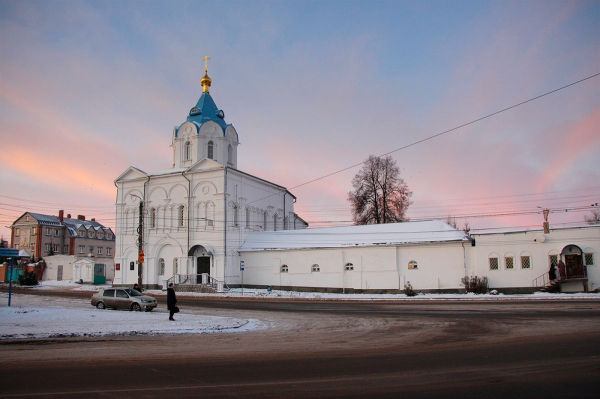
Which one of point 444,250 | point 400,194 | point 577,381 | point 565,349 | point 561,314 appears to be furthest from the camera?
point 400,194

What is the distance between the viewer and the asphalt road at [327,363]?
7.92 m

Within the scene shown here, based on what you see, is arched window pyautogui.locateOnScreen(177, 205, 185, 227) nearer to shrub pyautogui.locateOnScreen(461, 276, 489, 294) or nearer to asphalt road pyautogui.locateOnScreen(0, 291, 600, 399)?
shrub pyautogui.locateOnScreen(461, 276, 489, 294)

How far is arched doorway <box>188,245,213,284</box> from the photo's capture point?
45.9 meters

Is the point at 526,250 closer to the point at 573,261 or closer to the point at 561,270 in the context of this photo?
the point at 561,270

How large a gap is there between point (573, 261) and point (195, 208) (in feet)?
107

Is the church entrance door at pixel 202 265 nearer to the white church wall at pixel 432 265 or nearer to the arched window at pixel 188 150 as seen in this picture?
the arched window at pixel 188 150

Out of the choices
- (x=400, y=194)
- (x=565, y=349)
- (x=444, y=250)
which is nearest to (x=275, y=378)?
(x=565, y=349)

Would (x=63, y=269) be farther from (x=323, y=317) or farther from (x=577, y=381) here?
(x=577, y=381)

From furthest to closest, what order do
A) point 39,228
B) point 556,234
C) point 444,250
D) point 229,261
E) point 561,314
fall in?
point 39,228
point 229,261
point 444,250
point 556,234
point 561,314

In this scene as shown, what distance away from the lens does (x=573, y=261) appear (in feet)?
119

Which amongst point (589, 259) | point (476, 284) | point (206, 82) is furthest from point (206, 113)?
point (589, 259)

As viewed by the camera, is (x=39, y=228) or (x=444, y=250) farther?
(x=39, y=228)

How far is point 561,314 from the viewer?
20.5 meters

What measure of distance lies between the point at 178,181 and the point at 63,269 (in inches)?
1044
